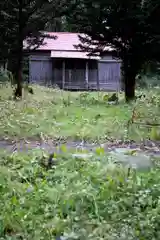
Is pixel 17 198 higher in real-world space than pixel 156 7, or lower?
lower

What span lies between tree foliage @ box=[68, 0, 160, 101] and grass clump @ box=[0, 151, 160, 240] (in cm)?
869

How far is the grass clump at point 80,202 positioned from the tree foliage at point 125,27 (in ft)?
28.5

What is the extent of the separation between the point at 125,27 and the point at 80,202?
1010 cm

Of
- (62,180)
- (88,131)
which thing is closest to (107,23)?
(88,131)

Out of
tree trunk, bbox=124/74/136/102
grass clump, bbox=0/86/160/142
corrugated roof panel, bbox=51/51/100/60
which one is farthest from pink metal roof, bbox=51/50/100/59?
grass clump, bbox=0/86/160/142

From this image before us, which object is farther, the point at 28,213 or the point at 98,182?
the point at 98,182

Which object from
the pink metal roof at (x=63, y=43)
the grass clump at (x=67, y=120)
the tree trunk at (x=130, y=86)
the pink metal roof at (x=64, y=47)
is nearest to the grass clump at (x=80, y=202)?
the grass clump at (x=67, y=120)

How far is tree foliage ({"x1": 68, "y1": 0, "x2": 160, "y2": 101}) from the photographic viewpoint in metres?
12.2

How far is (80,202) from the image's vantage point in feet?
11.3

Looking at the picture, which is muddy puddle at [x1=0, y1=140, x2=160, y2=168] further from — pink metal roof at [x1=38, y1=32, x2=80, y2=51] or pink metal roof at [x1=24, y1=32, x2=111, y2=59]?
pink metal roof at [x1=38, y1=32, x2=80, y2=51]

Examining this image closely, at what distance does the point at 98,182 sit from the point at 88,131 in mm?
3929

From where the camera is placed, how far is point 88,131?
25.5ft

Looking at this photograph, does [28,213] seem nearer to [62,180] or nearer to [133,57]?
[62,180]

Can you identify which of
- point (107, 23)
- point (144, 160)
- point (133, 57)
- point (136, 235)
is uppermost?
point (107, 23)
